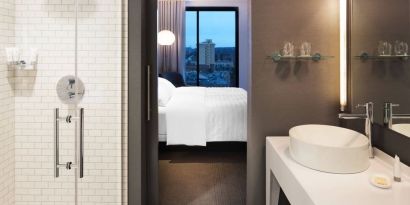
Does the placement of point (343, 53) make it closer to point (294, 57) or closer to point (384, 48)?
point (294, 57)

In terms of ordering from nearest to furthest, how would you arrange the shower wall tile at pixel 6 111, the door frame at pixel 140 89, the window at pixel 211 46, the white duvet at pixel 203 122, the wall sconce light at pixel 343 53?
the shower wall tile at pixel 6 111 < the door frame at pixel 140 89 < the wall sconce light at pixel 343 53 < the white duvet at pixel 203 122 < the window at pixel 211 46

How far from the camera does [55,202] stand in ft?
7.02

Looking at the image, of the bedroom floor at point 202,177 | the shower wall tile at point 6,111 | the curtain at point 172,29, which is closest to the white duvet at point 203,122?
the bedroom floor at point 202,177

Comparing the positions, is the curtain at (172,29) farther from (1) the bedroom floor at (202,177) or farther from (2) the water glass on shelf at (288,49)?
(2) the water glass on shelf at (288,49)

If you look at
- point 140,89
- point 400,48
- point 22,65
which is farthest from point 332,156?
point 22,65

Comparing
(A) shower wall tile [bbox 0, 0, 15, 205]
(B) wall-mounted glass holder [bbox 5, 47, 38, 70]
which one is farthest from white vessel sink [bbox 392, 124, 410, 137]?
(A) shower wall tile [bbox 0, 0, 15, 205]

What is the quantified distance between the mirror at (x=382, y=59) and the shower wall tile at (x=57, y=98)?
150 cm

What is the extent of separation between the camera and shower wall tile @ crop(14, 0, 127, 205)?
2098 millimetres

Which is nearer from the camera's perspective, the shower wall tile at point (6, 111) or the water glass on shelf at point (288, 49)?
the shower wall tile at point (6, 111)

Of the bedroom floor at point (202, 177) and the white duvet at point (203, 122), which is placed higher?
the white duvet at point (203, 122)

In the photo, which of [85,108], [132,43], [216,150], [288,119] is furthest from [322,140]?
[216,150]

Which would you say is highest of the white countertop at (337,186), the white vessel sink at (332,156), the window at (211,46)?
the window at (211,46)

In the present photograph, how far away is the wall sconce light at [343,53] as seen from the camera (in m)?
2.33

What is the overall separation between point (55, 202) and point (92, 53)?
97 centimetres
